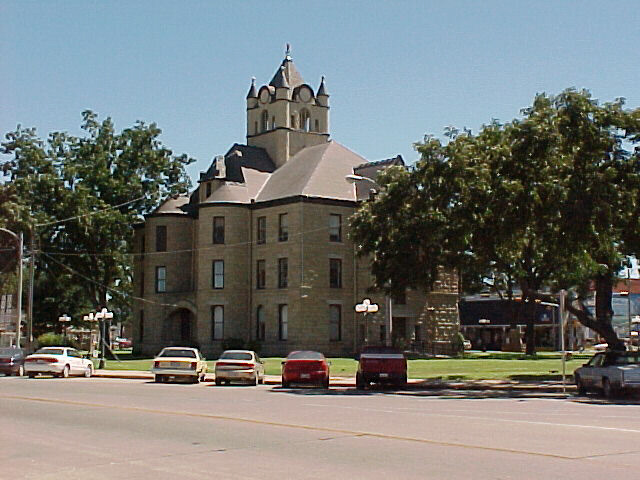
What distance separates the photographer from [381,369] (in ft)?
106

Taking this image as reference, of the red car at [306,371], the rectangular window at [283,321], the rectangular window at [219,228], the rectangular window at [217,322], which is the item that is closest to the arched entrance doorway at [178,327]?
the rectangular window at [217,322]

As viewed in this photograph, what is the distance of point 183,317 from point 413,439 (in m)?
52.6

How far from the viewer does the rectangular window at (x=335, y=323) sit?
193 ft

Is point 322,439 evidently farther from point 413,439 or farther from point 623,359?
point 623,359

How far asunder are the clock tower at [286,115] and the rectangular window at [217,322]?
40.4 ft

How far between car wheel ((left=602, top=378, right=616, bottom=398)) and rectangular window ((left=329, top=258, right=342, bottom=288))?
3260 cm

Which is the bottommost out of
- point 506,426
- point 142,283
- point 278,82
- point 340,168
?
point 506,426

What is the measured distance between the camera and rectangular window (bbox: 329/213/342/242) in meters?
59.0

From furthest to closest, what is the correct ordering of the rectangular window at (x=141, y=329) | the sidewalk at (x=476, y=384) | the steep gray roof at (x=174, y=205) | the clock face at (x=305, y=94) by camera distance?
the clock face at (x=305, y=94) → the rectangular window at (x=141, y=329) → the steep gray roof at (x=174, y=205) → the sidewalk at (x=476, y=384)

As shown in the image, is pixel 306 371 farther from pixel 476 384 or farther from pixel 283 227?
pixel 283 227

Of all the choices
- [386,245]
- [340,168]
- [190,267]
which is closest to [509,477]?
[386,245]

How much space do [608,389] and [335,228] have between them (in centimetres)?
3330

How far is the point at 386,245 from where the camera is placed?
4103 cm

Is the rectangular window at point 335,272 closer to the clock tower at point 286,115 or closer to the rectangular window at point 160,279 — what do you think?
the clock tower at point 286,115
